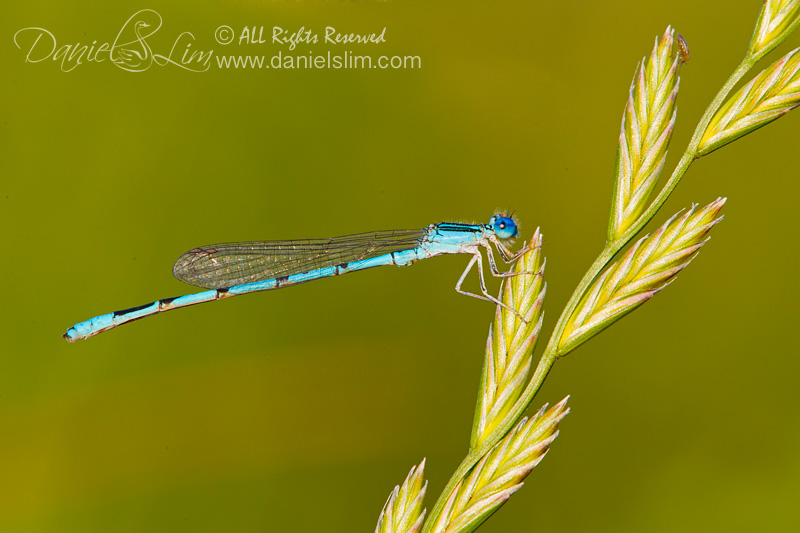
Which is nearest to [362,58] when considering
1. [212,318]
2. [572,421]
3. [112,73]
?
[112,73]

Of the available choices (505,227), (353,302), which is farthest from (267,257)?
(505,227)

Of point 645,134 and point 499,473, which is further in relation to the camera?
point 645,134

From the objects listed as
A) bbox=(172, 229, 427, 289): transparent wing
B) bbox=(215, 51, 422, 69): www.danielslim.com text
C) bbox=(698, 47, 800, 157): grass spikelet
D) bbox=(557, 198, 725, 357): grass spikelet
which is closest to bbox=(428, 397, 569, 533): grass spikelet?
bbox=(557, 198, 725, 357): grass spikelet

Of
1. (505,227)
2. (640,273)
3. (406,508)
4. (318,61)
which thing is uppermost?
(318,61)

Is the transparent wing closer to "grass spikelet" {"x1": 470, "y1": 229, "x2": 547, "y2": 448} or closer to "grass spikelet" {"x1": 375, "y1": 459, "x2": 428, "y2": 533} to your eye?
"grass spikelet" {"x1": 470, "y1": 229, "x2": 547, "y2": 448}

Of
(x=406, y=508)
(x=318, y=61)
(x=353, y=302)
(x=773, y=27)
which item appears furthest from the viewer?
(x=318, y=61)

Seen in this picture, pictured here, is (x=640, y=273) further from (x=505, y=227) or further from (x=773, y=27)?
(x=505, y=227)

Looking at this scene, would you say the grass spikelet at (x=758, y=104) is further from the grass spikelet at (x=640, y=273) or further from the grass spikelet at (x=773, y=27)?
the grass spikelet at (x=640, y=273)
